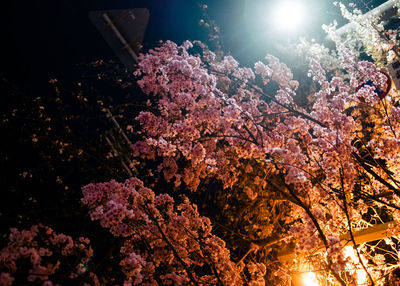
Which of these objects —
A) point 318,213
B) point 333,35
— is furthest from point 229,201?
point 333,35

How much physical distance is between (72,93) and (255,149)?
6500 mm

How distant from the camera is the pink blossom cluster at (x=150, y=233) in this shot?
3.30 m

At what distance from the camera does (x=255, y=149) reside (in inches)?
233

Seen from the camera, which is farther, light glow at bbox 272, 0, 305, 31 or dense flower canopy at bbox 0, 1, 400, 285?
light glow at bbox 272, 0, 305, 31

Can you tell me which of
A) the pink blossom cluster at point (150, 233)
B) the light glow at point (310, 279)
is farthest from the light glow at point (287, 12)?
the light glow at point (310, 279)

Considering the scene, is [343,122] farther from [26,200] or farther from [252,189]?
[26,200]

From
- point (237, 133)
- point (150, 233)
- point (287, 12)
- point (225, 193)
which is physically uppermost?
point (287, 12)

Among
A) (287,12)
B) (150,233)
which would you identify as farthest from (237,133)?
(287,12)

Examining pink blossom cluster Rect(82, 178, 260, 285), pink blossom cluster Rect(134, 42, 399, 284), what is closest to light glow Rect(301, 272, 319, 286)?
pink blossom cluster Rect(134, 42, 399, 284)

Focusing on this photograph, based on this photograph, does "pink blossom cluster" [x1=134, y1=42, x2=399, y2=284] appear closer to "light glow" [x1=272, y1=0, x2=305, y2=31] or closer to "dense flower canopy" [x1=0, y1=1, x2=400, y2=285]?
"dense flower canopy" [x1=0, y1=1, x2=400, y2=285]

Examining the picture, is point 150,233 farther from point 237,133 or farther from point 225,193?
point 225,193

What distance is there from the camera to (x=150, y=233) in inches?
173

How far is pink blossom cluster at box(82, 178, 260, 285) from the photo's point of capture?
3297mm

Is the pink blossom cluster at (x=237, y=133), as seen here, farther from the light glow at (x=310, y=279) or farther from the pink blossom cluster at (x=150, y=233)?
the light glow at (x=310, y=279)
